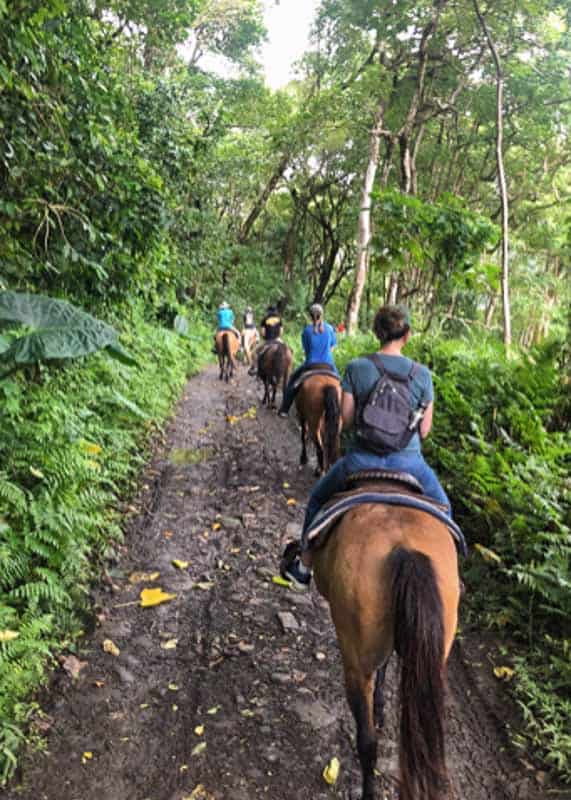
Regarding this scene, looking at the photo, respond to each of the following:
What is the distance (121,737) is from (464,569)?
3.41 meters

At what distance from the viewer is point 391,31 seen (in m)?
12.9

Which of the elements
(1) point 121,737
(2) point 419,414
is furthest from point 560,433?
(1) point 121,737

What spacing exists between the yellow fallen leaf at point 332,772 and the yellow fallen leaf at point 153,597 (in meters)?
2.04

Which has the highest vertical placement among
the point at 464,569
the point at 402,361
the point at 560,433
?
the point at 402,361

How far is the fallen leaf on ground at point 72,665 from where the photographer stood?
3.68m

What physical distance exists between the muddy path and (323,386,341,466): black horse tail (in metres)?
1.63

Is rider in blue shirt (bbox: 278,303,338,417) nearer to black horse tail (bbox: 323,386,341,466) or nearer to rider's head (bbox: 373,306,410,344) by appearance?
black horse tail (bbox: 323,386,341,466)

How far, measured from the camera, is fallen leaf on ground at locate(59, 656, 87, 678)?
368cm

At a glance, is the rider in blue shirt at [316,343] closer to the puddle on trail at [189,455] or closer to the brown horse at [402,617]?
the puddle on trail at [189,455]

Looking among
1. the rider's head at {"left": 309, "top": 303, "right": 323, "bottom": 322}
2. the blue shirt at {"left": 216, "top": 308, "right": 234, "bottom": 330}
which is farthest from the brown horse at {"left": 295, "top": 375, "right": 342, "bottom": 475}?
the blue shirt at {"left": 216, "top": 308, "right": 234, "bottom": 330}

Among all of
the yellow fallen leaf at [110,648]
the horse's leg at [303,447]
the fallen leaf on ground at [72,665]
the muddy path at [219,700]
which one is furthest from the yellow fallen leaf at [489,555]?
the horse's leg at [303,447]

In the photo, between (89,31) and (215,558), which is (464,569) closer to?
(215,558)

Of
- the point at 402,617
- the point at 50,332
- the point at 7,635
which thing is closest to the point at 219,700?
the point at 7,635

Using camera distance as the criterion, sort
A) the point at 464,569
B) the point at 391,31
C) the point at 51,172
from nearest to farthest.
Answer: the point at 464,569 < the point at 51,172 < the point at 391,31
